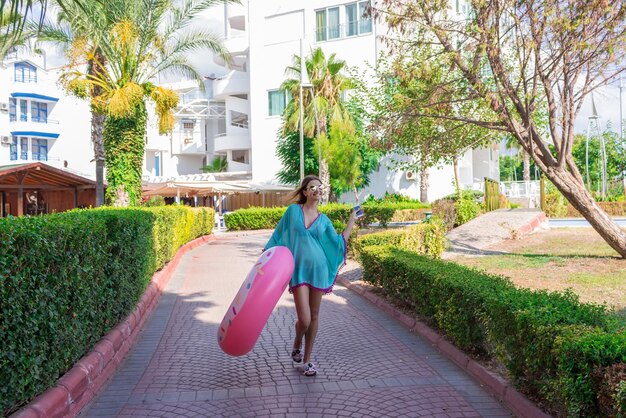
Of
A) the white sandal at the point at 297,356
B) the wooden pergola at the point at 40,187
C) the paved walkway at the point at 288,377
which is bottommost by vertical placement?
the paved walkway at the point at 288,377

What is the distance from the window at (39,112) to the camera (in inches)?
1925

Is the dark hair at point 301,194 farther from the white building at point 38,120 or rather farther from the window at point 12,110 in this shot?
the window at point 12,110

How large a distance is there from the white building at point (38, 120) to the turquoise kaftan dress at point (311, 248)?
44135 mm

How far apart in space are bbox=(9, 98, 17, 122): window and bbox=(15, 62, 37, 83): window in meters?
1.52

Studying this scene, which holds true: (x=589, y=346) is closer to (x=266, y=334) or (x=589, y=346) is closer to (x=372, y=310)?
(x=266, y=334)

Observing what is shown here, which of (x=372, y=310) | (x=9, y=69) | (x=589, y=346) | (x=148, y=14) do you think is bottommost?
(x=372, y=310)

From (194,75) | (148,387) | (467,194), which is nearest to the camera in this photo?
(148,387)

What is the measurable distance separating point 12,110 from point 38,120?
2230 mm

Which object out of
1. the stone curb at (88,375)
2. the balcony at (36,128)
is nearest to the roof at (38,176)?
the stone curb at (88,375)

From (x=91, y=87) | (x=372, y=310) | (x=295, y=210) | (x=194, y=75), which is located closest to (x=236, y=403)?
(x=295, y=210)

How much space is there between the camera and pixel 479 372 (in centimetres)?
578

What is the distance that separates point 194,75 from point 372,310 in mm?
15779

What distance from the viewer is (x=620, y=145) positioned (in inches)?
2392

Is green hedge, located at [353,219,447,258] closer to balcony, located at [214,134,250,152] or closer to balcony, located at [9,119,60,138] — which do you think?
balcony, located at [214,134,250,152]
